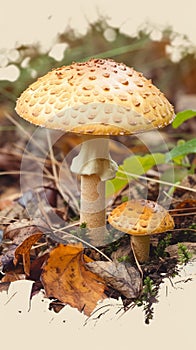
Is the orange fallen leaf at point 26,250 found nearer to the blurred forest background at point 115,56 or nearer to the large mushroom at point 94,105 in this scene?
the large mushroom at point 94,105

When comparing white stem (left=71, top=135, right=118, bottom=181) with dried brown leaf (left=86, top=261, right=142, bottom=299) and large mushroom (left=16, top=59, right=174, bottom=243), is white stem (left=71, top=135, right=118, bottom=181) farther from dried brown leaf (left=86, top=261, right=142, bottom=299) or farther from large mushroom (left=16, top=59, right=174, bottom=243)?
dried brown leaf (left=86, top=261, right=142, bottom=299)

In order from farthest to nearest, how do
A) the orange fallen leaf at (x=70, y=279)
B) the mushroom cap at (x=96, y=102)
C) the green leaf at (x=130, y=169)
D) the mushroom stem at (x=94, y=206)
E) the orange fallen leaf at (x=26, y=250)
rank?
the green leaf at (x=130, y=169)
the mushroom stem at (x=94, y=206)
the orange fallen leaf at (x=26, y=250)
the orange fallen leaf at (x=70, y=279)
the mushroom cap at (x=96, y=102)

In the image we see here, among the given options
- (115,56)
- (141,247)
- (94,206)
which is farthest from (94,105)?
(115,56)

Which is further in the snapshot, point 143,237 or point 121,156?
point 121,156

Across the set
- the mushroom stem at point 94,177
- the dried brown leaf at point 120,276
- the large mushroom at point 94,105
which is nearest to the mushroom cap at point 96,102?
the large mushroom at point 94,105

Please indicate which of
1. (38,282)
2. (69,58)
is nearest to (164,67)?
(69,58)

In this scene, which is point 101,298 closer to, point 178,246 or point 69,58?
point 178,246
